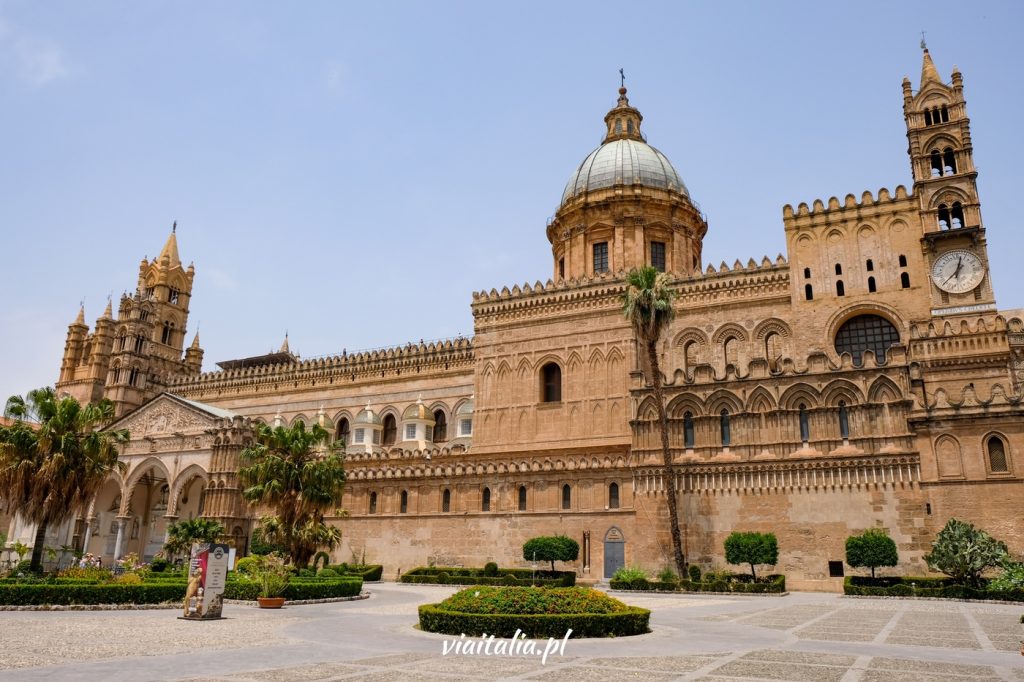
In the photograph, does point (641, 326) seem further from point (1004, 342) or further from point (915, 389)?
point (1004, 342)

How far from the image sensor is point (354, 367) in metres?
55.0

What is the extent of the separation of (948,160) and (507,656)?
36.1 m

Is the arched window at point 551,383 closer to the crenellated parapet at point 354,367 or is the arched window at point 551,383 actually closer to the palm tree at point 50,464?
the crenellated parapet at point 354,367

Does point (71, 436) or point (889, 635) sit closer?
point (889, 635)

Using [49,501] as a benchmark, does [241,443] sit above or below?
above

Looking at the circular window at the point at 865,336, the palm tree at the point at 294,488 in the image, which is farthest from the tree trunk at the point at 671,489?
the palm tree at the point at 294,488

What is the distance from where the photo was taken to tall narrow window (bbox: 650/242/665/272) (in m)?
48.0

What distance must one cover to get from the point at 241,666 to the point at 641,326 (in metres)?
24.4

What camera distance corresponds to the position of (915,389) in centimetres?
3133

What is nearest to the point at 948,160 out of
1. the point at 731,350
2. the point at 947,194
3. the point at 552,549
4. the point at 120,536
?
the point at 947,194

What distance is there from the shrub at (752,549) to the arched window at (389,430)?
1092 inches

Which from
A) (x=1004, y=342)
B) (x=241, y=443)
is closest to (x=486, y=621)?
(x=1004, y=342)

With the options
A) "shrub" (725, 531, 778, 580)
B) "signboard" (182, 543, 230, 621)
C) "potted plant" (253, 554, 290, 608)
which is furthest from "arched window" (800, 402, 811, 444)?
"signboard" (182, 543, 230, 621)

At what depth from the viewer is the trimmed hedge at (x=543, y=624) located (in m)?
14.5
